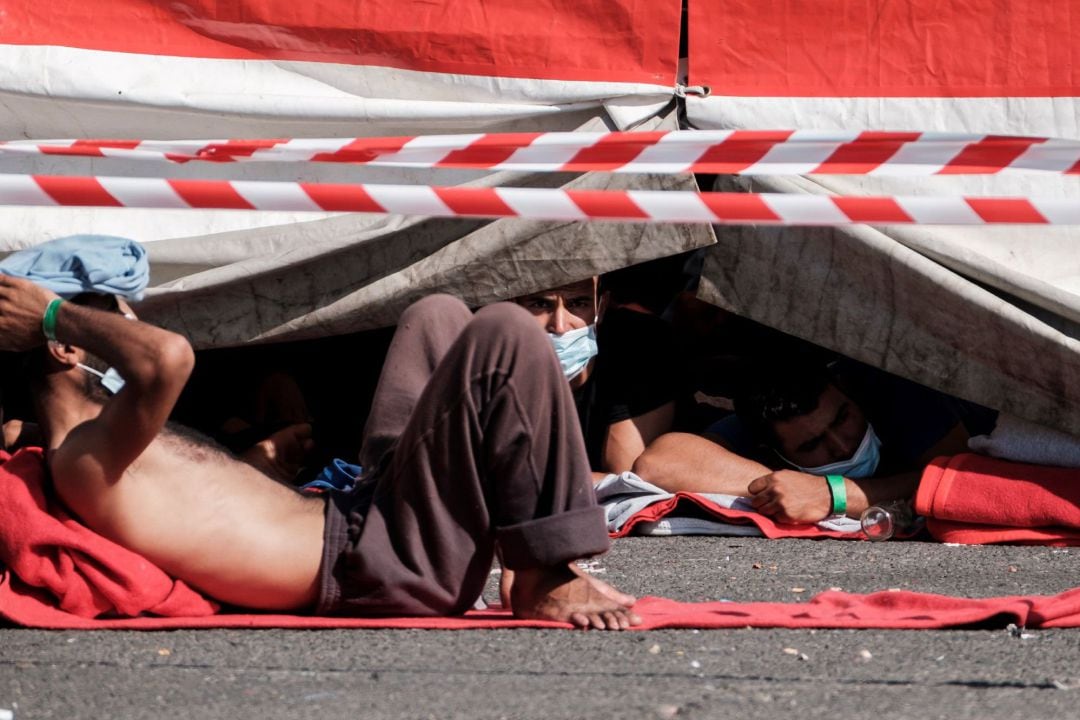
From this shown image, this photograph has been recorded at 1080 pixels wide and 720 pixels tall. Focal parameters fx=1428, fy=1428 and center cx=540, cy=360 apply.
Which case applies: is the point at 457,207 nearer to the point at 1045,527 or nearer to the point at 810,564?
the point at 810,564

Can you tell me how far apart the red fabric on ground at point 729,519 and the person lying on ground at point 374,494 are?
127 cm

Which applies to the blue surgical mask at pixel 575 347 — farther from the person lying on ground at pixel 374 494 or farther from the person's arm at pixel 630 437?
the person lying on ground at pixel 374 494

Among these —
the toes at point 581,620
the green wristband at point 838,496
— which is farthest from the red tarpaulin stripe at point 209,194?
the green wristband at point 838,496

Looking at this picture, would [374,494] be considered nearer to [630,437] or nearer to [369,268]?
[369,268]

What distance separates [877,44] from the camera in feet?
13.1

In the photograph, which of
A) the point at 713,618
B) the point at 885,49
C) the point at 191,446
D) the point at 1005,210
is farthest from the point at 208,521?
the point at 885,49

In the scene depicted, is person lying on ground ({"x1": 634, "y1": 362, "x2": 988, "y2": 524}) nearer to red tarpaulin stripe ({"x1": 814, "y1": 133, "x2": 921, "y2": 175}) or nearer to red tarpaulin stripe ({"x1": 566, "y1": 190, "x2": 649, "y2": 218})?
red tarpaulin stripe ({"x1": 814, "y1": 133, "x2": 921, "y2": 175})

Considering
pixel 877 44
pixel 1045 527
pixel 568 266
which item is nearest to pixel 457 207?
pixel 568 266

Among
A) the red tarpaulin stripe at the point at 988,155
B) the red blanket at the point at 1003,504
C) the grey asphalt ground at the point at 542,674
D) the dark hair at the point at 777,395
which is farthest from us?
the dark hair at the point at 777,395

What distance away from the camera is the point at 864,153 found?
3.71m

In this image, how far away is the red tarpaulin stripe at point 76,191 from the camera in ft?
8.59

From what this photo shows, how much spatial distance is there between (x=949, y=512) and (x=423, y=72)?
6.32ft

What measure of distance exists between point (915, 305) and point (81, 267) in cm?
233

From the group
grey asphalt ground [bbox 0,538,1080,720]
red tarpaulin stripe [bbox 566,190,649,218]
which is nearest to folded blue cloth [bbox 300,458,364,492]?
grey asphalt ground [bbox 0,538,1080,720]
